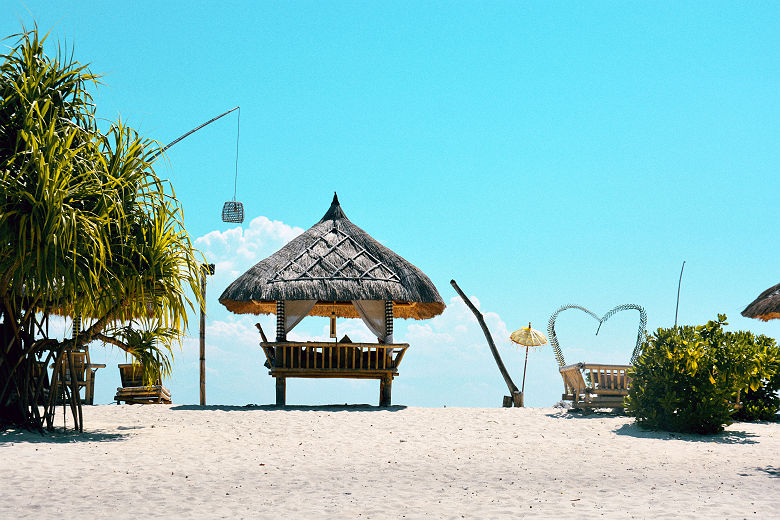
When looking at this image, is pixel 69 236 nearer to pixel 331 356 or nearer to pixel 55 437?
pixel 55 437

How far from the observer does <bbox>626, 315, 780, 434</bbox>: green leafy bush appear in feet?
43.1

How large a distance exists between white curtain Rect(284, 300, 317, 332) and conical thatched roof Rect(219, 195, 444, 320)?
0.39 metres

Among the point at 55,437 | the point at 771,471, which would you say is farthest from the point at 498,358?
the point at 55,437

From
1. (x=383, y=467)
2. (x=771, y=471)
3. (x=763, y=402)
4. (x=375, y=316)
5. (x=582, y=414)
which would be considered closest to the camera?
→ (x=383, y=467)

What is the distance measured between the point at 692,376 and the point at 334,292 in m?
7.13

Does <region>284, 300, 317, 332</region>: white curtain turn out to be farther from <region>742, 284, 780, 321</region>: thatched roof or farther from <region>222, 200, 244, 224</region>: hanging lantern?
<region>742, 284, 780, 321</region>: thatched roof

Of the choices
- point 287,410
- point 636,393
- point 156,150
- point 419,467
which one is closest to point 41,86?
point 156,150

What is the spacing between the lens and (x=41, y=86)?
1245 centimetres

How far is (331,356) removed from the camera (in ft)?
53.4

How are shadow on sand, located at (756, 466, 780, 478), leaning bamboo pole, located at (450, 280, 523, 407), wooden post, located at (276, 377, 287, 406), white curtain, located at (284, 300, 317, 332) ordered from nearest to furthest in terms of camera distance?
shadow on sand, located at (756, 466, 780, 478) → wooden post, located at (276, 377, 287, 406) → white curtain, located at (284, 300, 317, 332) → leaning bamboo pole, located at (450, 280, 523, 407)

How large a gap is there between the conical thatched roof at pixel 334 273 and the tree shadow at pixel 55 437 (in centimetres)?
462

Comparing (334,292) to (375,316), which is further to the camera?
(375,316)

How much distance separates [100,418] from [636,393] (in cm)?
1005

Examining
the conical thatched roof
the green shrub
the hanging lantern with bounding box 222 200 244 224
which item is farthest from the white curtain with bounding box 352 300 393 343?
the green shrub
